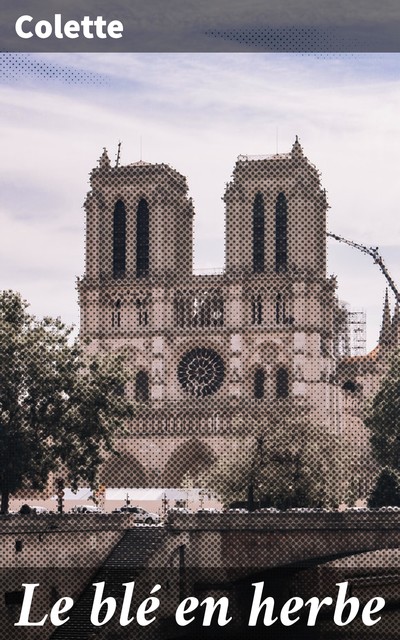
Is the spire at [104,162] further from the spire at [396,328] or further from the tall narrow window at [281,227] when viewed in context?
the spire at [396,328]

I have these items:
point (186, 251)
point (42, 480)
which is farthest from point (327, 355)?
point (42, 480)

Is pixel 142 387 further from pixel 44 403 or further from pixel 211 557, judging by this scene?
pixel 211 557

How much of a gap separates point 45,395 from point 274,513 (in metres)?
12.2

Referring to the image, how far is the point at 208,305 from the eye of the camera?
73000 millimetres

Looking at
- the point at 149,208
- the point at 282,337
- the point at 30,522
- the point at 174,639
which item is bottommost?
the point at 174,639

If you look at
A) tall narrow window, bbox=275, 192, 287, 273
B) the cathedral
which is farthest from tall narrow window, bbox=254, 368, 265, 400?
tall narrow window, bbox=275, 192, 287, 273

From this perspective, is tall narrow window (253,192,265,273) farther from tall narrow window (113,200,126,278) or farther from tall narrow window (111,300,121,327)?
tall narrow window (111,300,121,327)

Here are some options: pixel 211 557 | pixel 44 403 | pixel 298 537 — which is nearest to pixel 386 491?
pixel 44 403

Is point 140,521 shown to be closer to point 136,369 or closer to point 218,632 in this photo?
point 218,632

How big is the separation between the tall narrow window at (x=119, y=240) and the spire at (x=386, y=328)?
41.0 ft

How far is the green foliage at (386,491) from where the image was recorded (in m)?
45.9

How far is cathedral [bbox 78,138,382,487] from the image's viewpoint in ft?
228

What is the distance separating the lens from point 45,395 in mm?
43156

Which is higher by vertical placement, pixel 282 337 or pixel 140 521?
pixel 282 337
